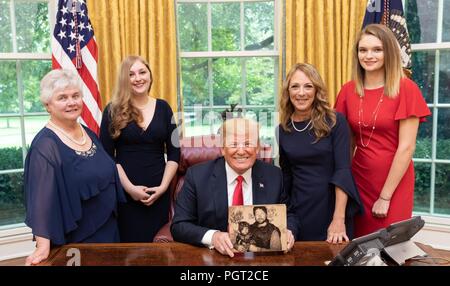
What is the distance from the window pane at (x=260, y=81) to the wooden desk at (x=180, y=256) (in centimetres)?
243

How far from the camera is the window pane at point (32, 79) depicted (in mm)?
3688

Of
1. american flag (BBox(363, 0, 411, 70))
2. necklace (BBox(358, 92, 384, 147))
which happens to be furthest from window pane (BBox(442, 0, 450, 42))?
necklace (BBox(358, 92, 384, 147))

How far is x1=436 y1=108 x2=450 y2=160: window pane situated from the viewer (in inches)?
145

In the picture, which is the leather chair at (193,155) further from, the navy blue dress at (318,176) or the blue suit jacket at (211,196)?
the blue suit jacket at (211,196)

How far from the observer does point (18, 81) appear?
144 inches

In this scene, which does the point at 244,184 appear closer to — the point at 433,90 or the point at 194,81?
the point at 194,81

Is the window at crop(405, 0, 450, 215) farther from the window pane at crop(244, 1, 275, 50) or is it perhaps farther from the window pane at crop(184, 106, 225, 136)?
the window pane at crop(184, 106, 225, 136)

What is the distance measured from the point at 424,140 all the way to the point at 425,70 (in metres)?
0.63

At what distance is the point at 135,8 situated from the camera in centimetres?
348

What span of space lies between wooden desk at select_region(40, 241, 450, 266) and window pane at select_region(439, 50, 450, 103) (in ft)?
7.98

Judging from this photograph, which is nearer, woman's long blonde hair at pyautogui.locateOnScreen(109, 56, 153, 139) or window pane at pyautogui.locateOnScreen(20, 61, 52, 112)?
woman's long blonde hair at pyautogui.locateOnScreen(109, 56, 153, 139)

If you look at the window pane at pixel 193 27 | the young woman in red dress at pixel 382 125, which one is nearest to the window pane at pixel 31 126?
the window pane at pixel 193 27

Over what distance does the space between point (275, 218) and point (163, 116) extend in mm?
1215
